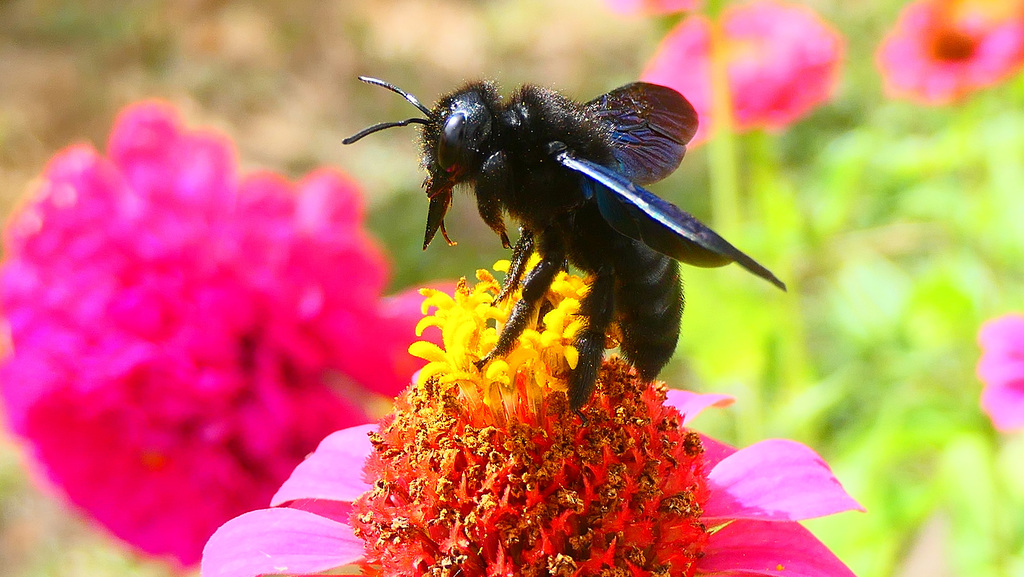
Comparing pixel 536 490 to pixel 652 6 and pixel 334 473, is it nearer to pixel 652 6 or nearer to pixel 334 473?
pixel 334 473

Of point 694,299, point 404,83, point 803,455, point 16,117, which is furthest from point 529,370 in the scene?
point 16,117

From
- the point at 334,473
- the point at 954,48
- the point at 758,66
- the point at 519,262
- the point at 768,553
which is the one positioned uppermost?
the point at 954,48

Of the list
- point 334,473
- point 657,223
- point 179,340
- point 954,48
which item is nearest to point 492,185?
point 657,223

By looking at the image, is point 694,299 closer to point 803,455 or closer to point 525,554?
point 803,455

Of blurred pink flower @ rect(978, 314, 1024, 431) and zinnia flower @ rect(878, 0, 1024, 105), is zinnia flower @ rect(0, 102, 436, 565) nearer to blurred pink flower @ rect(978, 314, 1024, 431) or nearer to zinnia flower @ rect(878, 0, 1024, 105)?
blurred pink flower @ rect(978, 314, 1024, 431)

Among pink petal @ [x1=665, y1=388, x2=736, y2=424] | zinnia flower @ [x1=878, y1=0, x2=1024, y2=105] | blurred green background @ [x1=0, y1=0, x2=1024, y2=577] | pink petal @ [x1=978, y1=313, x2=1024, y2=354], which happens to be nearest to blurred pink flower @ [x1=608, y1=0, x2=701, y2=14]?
blurred green background @ [x1=0, y1=0, x2=1024, y2=577]

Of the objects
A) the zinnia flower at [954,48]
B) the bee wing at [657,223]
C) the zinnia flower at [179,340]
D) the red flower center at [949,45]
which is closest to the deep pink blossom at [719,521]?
the bee wing at [657,223]

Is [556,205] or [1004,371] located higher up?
[1004,371]
